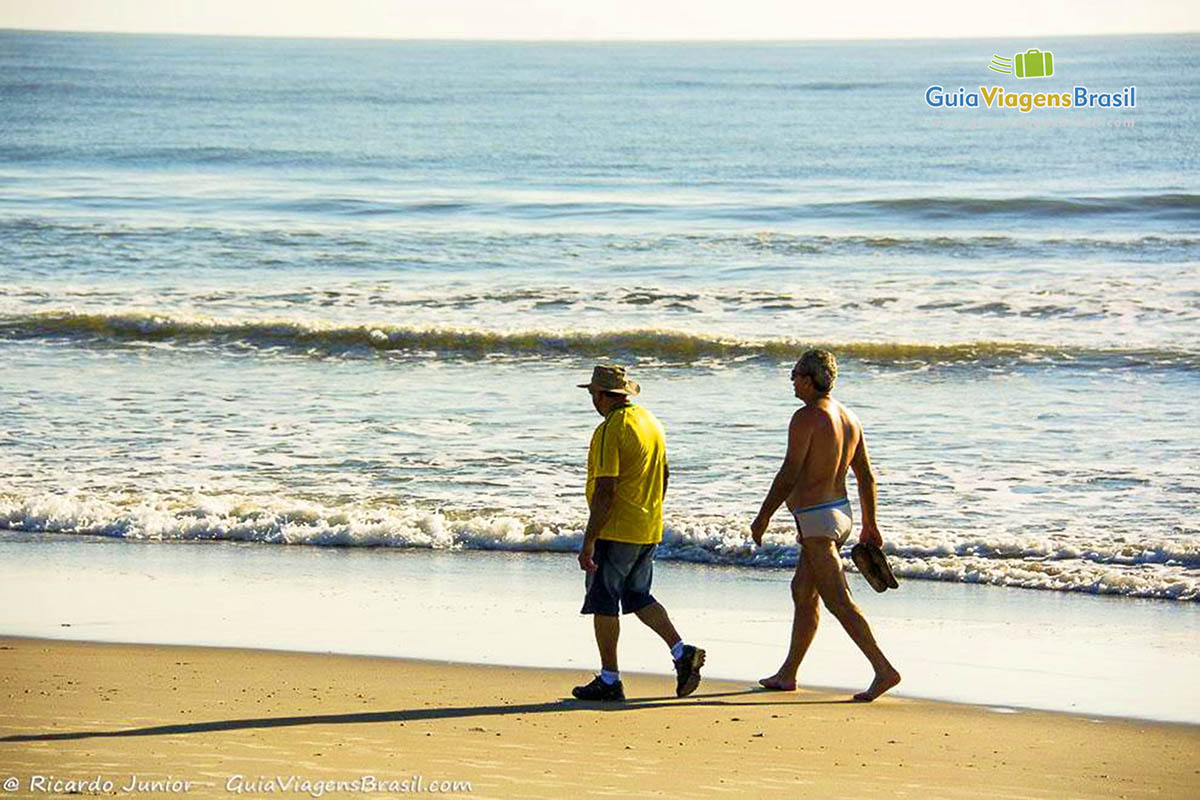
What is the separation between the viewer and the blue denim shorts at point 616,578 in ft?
24.1

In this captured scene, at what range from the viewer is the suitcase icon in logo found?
290 feet

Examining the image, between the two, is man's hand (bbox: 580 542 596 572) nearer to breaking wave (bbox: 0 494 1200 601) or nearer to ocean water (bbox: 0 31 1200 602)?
ocean water (bbox: 0 31 1200 602)

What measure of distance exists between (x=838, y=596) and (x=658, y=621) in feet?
2.72

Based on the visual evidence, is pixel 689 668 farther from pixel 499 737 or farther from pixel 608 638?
pixel 499 737

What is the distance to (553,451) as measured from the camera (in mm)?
13586

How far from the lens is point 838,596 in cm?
739

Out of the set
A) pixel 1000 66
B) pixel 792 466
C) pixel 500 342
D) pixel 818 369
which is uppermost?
pixel 1000 66

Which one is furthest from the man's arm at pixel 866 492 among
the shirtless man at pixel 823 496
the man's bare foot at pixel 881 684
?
the man's bare foot at pixel 881 684

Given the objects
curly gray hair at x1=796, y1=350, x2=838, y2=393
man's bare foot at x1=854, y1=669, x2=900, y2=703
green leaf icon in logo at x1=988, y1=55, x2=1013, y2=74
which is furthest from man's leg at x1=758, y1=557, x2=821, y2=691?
green leaf icon in logo at x1=988, y1=55, x2=1013, y2=74

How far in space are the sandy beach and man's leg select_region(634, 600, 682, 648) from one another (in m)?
0.29

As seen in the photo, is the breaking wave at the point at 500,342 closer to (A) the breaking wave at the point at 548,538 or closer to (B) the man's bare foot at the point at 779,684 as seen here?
(A) the breaking wave at the point at 548,538

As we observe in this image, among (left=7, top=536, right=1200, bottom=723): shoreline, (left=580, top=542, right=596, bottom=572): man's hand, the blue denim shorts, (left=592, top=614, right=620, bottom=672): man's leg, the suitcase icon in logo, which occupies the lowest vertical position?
(left=7, top=536, right=1200, bottom=723): shoreline

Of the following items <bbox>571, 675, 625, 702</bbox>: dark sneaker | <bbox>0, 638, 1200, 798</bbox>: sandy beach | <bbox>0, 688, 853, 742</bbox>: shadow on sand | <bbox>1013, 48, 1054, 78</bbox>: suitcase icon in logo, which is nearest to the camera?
<bbox>0, 638, 1200, 798</bbox>: sandy beach

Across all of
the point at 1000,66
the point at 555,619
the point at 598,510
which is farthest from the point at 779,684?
the point at 1000,66
